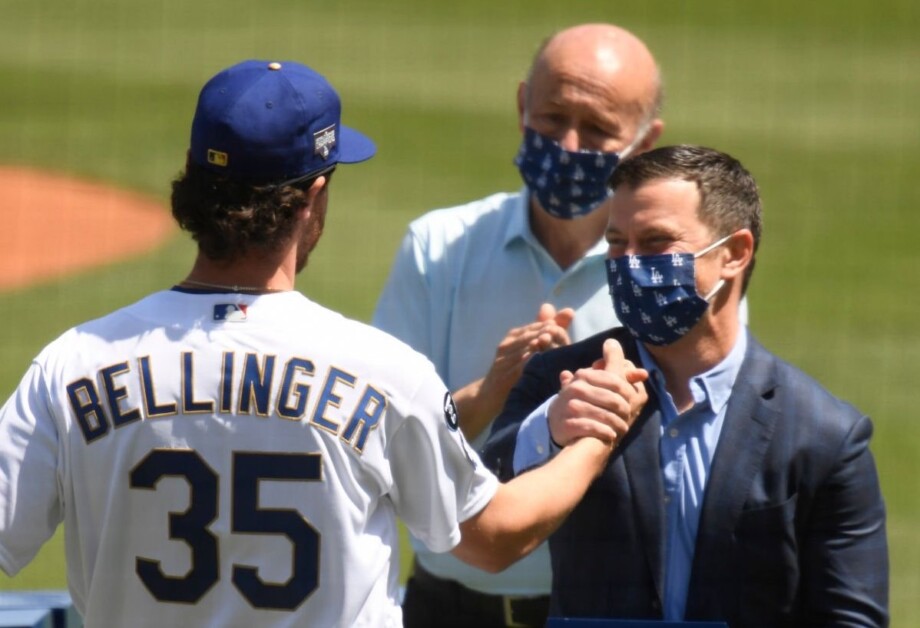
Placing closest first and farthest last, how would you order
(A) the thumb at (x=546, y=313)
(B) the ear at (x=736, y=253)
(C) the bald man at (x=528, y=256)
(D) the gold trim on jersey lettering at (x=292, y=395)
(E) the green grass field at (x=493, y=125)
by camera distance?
(D) the gold trim on jersey lettering at (x=292, y=395)
(B) the ear at (x=736, y=253)
(A) the thumb at (x=546, y=313)
(C) the bald man at (x=528, y=256)
(E) the green grass field at (x=493, y=125)

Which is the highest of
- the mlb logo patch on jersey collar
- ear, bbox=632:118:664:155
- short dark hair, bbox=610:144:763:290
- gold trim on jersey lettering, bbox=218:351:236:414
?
ear, bbox=632:118:664:155

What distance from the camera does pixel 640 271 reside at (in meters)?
2.61

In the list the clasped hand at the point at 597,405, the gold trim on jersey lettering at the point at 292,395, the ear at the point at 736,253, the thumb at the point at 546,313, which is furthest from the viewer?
the thumb at the point at 546,313

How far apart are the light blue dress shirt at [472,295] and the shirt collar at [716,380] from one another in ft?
1.97

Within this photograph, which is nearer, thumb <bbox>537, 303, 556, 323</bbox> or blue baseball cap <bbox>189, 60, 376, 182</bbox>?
blue baseball cap <bbox>189, 60, 376, 182</bbox>

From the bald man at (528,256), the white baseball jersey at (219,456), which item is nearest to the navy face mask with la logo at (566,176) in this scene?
the bald man at (528,256)

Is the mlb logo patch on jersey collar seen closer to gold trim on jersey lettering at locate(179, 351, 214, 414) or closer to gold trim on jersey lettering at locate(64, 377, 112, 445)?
gold trim on jersey lettering at locate(179, 351, 214, 414)

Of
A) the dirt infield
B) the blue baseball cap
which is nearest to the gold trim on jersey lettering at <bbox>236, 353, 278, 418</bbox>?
the blue baseball cap

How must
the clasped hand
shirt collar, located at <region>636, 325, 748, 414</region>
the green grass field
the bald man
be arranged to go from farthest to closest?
the green grass field
the bald man
shirt collar, located at <region>636, 325, 748, 414</region>
the clasped hand

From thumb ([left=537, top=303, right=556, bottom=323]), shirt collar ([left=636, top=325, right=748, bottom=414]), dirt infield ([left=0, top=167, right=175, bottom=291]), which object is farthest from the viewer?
dirt infield ([left=0, top=167, right=175, bottom=291])

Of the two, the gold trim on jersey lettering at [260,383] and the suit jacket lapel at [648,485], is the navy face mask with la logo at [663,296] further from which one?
the gold trim on jersey lettering at [260,383]

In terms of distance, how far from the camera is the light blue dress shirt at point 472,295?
10.5 ft

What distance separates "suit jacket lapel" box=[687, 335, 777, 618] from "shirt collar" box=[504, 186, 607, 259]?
0.84 meters

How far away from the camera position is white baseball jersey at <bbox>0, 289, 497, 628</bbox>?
2018 millimetres
